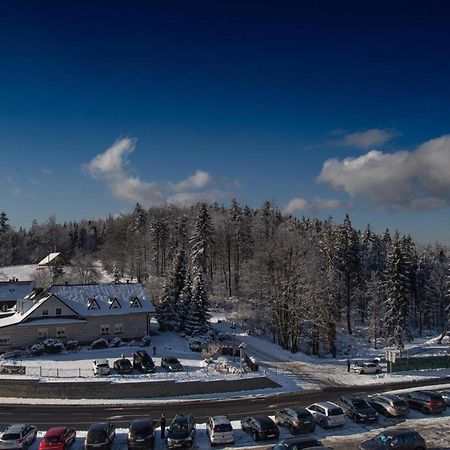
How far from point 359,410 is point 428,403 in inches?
214

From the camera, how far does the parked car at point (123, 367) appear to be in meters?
43.5

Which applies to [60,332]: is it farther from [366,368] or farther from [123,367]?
[366,368]

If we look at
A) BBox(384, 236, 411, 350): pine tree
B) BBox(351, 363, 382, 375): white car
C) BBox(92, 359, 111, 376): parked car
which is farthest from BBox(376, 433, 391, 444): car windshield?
BBox(384, 236, 411, 350): pine tree

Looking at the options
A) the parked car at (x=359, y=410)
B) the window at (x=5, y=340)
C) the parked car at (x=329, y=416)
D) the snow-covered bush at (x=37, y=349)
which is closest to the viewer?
the parked car at (x=329, y=416)

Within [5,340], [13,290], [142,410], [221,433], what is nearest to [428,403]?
[221,433]

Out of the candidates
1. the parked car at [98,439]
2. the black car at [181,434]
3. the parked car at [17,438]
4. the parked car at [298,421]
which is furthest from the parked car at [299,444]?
the parked car at [17,438]

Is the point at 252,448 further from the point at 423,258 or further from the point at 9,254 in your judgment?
the point at 9,254

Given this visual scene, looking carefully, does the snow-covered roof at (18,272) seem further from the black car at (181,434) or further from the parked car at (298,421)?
the parked car at (298,421)

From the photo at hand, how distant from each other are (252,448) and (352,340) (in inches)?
2019

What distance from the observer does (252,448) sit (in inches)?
1059

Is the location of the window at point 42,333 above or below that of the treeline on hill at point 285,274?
below

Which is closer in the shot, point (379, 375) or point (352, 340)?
point (379, 375)

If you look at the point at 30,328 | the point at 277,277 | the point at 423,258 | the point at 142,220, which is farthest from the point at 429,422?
the point at 142,220

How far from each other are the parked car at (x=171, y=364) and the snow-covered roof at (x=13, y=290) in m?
35.7
